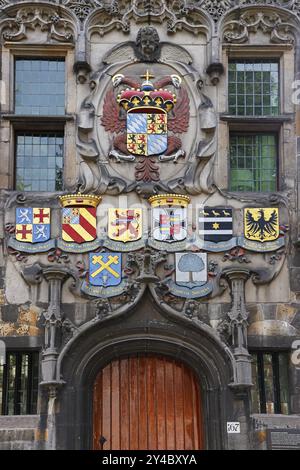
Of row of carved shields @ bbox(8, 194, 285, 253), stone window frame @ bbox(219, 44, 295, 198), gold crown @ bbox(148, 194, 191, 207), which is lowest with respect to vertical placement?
row of carved shields @ bbox(8, 194, 285, 253)

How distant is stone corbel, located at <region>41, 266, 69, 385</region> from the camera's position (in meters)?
14.4

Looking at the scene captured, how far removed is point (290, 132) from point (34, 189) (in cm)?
432

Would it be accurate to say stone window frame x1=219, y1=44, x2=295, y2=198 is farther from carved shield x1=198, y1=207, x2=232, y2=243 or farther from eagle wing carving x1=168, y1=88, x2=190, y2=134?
eagle wing carving x1=168, y1=88, x2=190, y2=134

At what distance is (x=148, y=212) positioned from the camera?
1530 centimetres

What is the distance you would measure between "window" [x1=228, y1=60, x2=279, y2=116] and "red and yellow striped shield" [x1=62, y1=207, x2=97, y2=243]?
3.01 meters

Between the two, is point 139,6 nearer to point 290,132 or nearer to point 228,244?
point 290,132

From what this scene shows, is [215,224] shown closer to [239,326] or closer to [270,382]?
[239,326]

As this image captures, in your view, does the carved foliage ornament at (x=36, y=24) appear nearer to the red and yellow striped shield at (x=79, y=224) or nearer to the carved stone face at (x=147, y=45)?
the carved stone face at (x=147, y=45)

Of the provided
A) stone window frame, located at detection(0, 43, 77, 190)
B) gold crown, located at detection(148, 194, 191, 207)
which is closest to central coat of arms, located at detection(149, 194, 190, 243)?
gold crown, located at detection(148, 194, 191, 207)

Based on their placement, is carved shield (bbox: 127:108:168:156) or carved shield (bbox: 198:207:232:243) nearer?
carved shield (bbox: 198:207:232:243)

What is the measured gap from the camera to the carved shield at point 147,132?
15.5m

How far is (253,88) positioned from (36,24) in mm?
3802

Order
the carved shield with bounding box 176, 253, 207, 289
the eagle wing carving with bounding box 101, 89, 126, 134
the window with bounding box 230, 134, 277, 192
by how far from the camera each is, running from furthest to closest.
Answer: the window with bounding box 230, 134, 277, 192 → the eagle wing carving with bounding box 101, 89, 126, 134 → the carved shield with bounding box 176, 253, 207, 289

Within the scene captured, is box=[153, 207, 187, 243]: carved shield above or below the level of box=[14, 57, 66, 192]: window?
below
